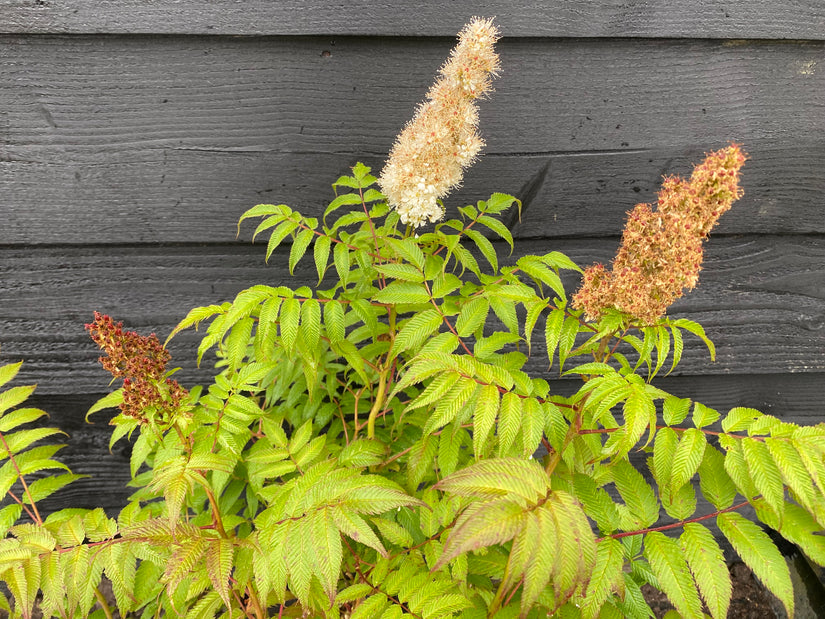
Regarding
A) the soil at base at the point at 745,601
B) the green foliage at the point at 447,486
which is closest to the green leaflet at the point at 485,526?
the green foliage at the point at 447,486

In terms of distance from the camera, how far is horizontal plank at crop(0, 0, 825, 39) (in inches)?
47.9

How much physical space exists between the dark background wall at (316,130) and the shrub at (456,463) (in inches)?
13.9

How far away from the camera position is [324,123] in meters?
1.36

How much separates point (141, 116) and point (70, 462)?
4.18 ft

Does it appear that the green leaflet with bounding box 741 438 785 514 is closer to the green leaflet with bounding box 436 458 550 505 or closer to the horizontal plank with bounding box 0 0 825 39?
the green leaflet with bounding box 436 458 550 505

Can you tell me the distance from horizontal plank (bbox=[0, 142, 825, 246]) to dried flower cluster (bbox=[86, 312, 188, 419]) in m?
0.70

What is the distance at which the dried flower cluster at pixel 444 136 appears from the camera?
1007 mm

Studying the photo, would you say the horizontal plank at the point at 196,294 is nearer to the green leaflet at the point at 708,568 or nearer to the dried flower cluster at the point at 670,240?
the dried flower cluster at the point at 670,240

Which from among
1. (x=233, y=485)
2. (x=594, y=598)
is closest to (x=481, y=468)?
(x=594, y=598)

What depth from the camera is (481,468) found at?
667 mm

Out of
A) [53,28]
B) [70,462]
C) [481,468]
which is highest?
[53,28]

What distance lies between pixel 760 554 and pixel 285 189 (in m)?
1.33

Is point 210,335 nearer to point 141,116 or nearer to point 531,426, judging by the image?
point 531,426

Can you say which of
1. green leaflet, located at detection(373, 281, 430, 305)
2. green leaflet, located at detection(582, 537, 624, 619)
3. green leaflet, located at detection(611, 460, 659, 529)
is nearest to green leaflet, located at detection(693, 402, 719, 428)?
green leaflet, located at detection(611, 460, 659, 529)
